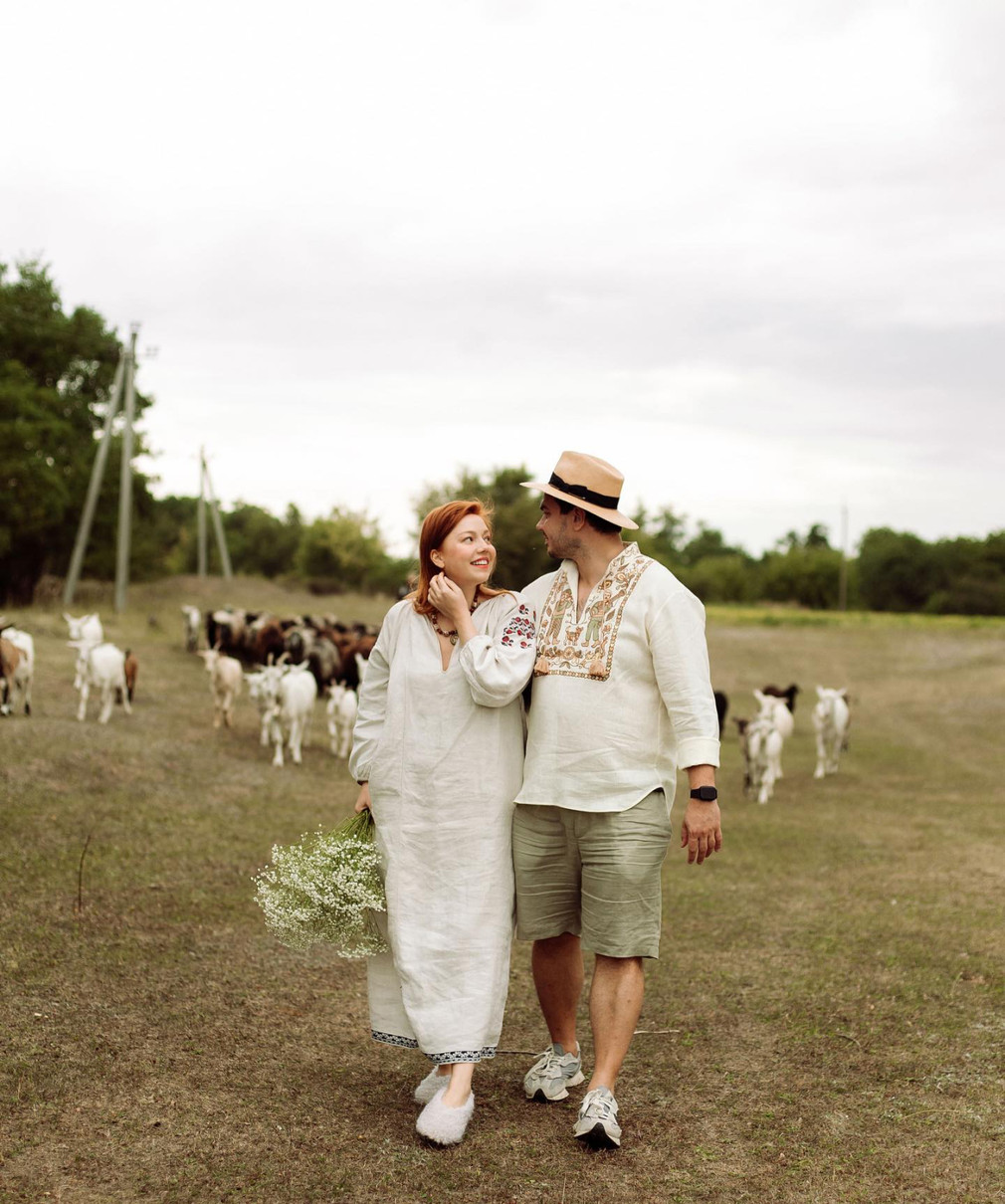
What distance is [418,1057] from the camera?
15.9 ft

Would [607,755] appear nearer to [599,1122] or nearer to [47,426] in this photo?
[599,1122]

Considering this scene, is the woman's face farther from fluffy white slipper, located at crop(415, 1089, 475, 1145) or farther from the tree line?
the tree line

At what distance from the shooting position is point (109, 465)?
4209 centimetres

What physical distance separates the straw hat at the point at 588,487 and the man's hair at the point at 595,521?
34mm

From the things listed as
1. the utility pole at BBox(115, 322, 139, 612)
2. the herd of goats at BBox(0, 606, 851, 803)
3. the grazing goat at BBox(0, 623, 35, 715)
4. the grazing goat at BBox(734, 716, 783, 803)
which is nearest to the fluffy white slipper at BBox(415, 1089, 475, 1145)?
the herd of goats at BBox(0, 606, 851, 803)

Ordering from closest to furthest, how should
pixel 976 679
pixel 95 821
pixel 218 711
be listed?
pixel 95 821, pixel 218 711, pixel 976 679

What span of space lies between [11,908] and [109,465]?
3805 cm

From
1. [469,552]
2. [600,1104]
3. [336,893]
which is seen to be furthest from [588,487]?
[600,1104]

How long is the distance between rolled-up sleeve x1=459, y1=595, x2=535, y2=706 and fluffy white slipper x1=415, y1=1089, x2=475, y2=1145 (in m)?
1.33

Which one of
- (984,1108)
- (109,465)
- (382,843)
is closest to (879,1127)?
(984,1108)

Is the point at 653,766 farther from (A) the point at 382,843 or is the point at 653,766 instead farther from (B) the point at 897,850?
(B) the point at 897,850

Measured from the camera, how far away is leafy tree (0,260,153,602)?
3809cm

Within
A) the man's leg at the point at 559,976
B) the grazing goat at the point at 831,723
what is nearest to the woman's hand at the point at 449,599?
the man's leg at the point at 559,976

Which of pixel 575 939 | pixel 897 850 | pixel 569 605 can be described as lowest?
pixel 897 850
